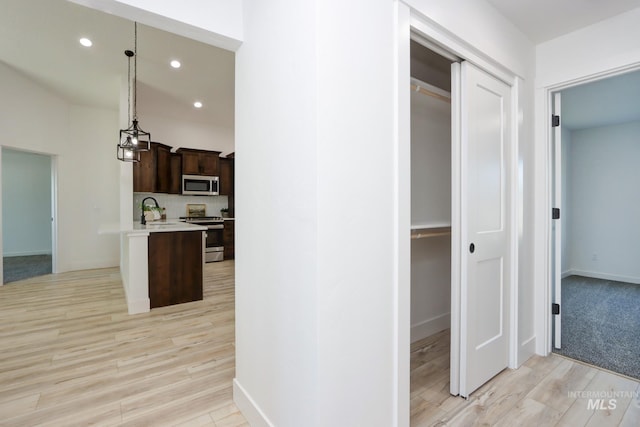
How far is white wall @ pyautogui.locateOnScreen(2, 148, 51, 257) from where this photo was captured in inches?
280

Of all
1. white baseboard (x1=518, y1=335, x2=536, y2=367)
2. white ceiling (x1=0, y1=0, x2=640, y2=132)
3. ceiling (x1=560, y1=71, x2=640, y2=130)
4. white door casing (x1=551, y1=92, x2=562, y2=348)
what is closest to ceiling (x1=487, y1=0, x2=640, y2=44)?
white ceiling (x1=0, y1=0, x2=640, y2=132)

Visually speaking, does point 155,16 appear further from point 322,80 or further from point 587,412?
point 587,412

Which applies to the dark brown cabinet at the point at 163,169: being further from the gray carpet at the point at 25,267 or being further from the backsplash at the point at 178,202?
the gray carpet at the point at 25,267

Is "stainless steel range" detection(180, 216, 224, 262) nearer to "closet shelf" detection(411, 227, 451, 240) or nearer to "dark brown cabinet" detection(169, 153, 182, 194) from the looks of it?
"dark brown cabinet" detection(169, 153, 182, 194)

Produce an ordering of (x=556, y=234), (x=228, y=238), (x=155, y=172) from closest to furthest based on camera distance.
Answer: (x=556, y=234)
(x=155, y=172)
(x=228, y=238)

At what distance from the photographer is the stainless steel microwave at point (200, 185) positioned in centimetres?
632

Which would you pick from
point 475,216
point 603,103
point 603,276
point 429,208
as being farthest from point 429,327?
point 603,276

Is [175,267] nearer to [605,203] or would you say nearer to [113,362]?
[113,362]

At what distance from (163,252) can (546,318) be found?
13.2 feet

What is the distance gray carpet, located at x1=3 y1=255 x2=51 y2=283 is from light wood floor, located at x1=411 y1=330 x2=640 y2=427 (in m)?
6.40

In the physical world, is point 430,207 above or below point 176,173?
below

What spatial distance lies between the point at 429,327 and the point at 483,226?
1335 mm

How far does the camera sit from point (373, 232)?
1326 millimetres

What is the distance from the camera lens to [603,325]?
3.01 m
